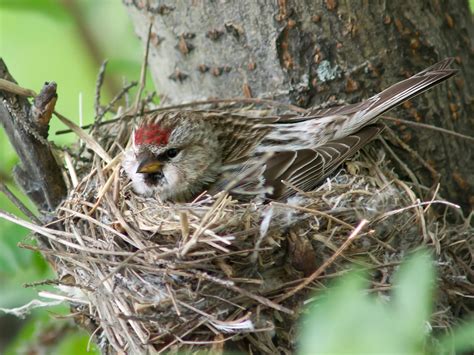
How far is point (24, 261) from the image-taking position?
3723 millimetres

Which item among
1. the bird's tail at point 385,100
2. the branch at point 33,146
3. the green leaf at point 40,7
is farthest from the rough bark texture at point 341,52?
the branch at point 33,146

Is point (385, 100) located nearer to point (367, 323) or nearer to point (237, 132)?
point (237, 132)

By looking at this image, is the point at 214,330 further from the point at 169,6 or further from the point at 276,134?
the point at 169,6

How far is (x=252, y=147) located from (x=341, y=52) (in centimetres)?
70

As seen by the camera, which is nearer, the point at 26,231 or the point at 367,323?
the point at 367,323

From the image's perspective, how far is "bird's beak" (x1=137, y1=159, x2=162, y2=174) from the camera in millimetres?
3625

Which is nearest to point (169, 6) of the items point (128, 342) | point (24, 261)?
point (24, 261)

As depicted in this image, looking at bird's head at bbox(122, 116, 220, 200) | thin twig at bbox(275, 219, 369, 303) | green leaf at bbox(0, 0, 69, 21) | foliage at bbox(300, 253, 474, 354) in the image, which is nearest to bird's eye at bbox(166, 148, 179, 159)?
bird's head at bbox(122, 116, 220, 200)

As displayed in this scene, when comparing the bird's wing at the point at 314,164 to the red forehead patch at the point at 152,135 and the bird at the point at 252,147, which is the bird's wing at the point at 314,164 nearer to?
the bird at the point at 252,147

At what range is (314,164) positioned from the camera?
3701 mm

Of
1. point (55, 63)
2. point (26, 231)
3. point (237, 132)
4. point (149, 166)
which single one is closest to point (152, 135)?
point (149, 166)

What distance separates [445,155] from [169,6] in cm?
167

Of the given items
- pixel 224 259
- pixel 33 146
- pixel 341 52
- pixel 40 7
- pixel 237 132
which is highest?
pixel 40 7

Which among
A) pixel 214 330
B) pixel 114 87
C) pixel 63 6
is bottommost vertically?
pixel 214 330
